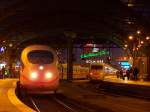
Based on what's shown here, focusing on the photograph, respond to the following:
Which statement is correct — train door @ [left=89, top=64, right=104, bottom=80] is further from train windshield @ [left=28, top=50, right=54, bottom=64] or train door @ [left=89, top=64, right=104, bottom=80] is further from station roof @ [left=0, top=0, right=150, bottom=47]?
train windshield @ [left=28, top=50, right=54, bottom=64]

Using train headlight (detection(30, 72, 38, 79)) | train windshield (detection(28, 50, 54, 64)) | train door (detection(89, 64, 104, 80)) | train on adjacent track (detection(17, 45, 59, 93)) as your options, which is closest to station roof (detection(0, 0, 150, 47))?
train door (detection(89, 64, 104, 80))

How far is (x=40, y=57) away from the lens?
3509 centimetres

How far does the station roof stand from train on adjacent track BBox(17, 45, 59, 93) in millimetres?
24854

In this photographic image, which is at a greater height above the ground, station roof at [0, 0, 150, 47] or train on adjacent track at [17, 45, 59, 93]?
station roof at [0, 0, 150, 47]

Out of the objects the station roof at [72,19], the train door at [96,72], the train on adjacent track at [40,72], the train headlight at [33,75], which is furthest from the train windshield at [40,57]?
the train door at [96,72]

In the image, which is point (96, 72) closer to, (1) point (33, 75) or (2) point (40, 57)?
(2) point (40, 57)

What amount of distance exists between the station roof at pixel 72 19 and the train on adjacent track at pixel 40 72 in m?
24.9

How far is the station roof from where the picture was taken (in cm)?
6506

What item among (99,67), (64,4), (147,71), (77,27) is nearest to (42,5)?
(64,4)

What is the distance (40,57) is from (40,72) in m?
1.20

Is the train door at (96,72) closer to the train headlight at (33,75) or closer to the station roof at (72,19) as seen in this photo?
the station roof at (72,19)

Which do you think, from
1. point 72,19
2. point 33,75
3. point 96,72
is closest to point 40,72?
point 33,75

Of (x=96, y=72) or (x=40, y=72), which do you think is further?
(x=96, y=72)

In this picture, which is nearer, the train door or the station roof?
the station roof
